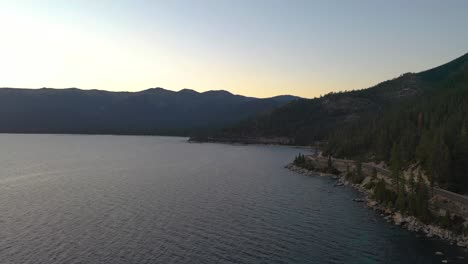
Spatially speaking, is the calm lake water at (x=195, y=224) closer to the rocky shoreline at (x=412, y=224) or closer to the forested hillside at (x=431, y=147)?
the rocky shoreline at (x=412, y=224)

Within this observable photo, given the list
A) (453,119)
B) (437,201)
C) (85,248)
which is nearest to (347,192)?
(437,201)

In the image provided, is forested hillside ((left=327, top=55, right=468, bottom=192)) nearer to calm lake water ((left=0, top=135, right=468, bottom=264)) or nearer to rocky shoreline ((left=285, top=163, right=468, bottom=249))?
rocky shoreline ((left=285, top=163, right=468, bottom=249))

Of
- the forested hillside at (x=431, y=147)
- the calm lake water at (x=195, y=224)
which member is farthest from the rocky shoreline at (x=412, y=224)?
the forested hillside at (x=431, y=147)

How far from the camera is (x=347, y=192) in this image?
113 metres

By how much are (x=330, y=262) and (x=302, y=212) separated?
30889mm

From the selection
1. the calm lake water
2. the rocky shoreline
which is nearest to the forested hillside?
the rocky shoreline

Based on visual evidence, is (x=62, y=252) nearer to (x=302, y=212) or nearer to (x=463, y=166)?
(x=302, y=212)

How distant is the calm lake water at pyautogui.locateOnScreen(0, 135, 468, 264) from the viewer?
58688 mm

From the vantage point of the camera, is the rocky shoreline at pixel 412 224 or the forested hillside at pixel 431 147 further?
the forested hillside at pixel 431 147

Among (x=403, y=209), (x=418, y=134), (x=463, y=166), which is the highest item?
(x=418, y=134)

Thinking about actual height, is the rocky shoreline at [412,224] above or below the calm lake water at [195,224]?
above

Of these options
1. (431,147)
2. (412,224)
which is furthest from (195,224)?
(431,147)

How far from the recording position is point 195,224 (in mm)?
75875

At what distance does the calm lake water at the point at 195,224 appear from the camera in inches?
2311
